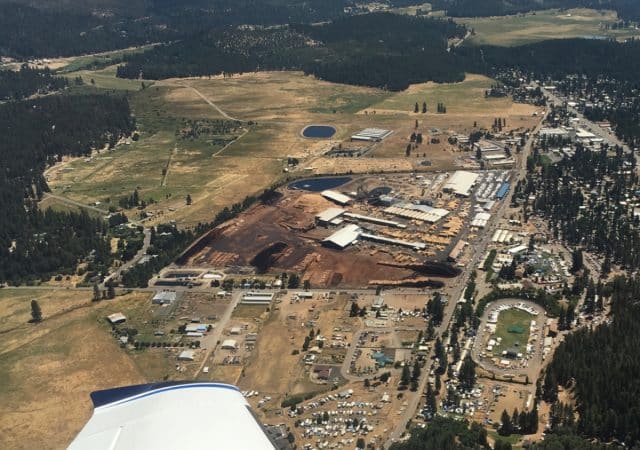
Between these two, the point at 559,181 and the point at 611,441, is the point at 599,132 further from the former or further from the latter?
the point at 611,441

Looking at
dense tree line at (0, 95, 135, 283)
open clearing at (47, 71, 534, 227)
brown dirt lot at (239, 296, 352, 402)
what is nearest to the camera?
brown dirt lot at (239, 296, 352, 402)

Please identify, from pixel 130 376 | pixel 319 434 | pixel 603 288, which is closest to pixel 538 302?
pixel 603 288

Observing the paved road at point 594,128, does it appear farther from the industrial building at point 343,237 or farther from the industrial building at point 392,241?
the industrial building at point 343,237

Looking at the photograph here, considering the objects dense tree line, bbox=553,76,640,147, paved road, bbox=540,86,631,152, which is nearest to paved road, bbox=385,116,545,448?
paved road, bbox=540,86,631,152

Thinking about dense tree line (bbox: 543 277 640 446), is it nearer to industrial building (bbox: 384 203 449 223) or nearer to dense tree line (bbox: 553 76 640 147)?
industrial building (bbox: 384 203 449 223)

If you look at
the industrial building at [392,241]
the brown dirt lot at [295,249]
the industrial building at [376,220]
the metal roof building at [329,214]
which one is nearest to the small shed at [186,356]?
the brown dirt lot at [295,249]
